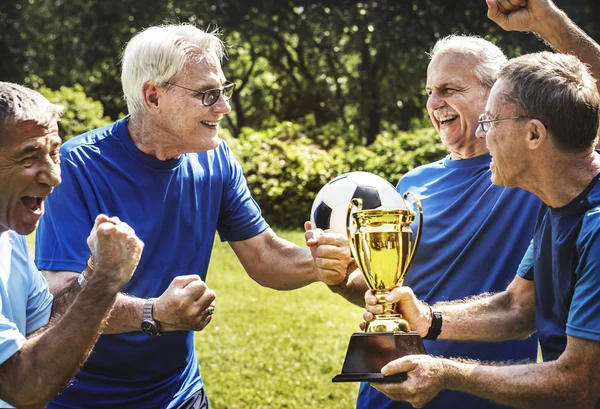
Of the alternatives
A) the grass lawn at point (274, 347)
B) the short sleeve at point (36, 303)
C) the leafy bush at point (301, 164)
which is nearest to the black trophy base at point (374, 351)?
the short sleeve at point (36, 303)

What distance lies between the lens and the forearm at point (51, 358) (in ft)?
8.75

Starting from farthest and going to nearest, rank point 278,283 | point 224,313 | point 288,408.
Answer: point 224,313 < point 288,408 < point 278,283

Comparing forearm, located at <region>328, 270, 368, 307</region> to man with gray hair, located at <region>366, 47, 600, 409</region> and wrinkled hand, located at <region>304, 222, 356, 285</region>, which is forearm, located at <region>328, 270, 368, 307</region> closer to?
wrinkled hand, located at <region>304, 222, 356, 285</region>

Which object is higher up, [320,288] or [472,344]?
[472,344]

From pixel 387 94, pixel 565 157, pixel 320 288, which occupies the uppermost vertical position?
pixel 565 157

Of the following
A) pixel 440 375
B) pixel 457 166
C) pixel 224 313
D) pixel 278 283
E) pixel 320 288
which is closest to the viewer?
pixel 440 375

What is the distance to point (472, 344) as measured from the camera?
3809 millimetres

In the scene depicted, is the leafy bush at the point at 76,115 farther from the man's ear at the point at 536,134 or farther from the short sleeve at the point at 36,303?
the man's ear at the point at 536,134

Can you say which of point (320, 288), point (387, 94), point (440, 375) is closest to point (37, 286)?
point (440, 375)

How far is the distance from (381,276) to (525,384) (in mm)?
668

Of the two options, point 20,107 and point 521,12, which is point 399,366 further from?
point 521,12

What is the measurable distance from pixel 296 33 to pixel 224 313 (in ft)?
35.5

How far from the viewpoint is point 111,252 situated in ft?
9.25

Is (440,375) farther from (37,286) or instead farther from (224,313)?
(224,313)
